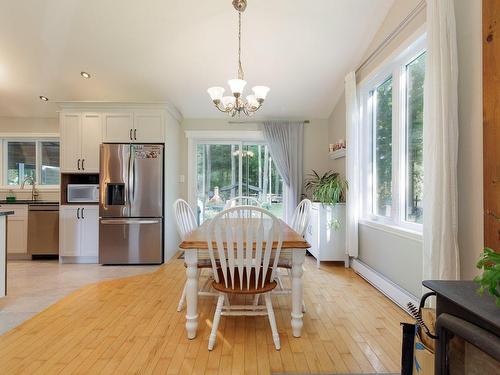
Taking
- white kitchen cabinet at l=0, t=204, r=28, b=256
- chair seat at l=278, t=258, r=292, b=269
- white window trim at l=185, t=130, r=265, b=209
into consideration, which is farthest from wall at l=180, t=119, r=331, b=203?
Answer: chair seat at l=278, t=258, r=292, b=269

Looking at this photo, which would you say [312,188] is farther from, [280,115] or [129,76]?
[129,76]

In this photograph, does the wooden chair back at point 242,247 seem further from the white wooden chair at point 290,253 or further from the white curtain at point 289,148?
the white curtain at point 289,148

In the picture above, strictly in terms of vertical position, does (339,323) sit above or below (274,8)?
A: below

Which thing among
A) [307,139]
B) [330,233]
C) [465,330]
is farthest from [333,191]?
[465,330]

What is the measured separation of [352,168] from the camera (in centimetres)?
332

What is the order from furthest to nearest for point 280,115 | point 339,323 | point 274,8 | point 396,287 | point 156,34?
point 280,115 < point 156,34 < point 274,8 < point 396,287 < point 339,323

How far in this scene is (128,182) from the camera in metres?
3.67

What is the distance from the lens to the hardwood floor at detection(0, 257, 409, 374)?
1609mm

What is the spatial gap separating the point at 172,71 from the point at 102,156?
4.82 feet

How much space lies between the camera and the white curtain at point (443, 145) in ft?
5.61

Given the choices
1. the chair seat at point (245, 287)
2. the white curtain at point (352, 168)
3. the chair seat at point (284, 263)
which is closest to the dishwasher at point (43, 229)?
the chair seat at point (245, 287)

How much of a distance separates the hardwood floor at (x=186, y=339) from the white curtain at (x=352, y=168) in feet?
2.43

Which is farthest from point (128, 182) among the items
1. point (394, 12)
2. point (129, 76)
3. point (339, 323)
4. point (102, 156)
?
point (394, 12)

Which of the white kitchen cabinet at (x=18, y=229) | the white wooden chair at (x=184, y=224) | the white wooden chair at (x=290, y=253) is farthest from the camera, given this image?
the white kitchen cabinet at (x=18, y=229)
